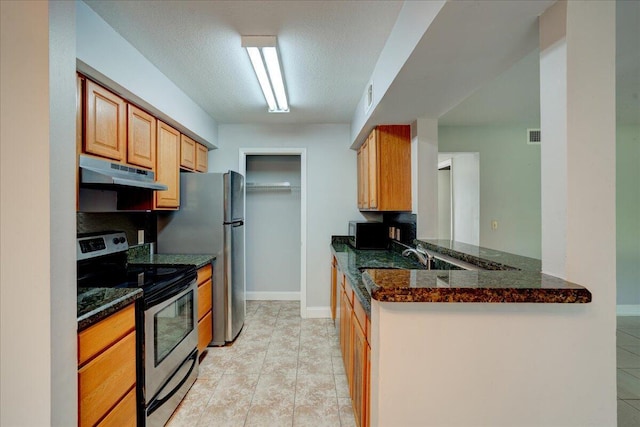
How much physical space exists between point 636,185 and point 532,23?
13.1ft

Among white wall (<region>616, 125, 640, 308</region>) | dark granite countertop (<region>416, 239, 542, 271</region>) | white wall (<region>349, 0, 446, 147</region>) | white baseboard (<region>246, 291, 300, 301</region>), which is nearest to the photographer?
white wall (<region>349, 0, 446, 147</region>)

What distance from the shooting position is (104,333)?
4.34 feet

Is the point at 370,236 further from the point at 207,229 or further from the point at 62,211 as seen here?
the point at 62,211

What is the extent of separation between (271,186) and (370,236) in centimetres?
182

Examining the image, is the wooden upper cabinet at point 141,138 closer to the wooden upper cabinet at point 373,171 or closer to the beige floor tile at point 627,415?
the wooden upper cabinet at point 373,171

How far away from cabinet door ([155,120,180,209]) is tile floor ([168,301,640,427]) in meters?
1.50

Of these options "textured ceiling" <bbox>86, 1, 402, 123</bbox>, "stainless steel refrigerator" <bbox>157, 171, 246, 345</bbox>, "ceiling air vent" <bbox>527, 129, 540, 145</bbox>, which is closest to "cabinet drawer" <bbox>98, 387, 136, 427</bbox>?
"stainless steel refrigerator" <bbox>157, 171, 246, 345</bbox>

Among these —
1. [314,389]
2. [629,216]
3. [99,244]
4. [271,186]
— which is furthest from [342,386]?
[629,216]

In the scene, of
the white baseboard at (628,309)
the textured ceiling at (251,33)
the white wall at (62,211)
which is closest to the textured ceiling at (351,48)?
the textured ceiling at (251,33)

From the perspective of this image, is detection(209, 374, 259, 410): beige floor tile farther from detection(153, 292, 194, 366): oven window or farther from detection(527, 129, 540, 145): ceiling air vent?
detection(527, 129, 540, 145): ceiling air vent

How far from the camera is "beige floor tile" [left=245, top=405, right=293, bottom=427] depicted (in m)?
1.80

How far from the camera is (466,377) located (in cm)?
90

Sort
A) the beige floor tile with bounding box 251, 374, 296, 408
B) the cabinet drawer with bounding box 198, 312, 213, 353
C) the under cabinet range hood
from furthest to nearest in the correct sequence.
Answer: the cabinet drawer with bounding box 198, 312, 213, 353
the beige floor tile with bounding box 251, 374, 296, 408
the under cabinet range hood

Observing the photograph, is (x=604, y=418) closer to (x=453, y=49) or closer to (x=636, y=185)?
(x=453, y=49)
